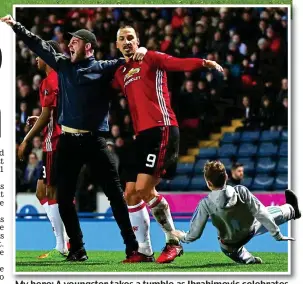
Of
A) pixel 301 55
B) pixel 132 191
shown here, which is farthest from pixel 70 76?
pixel 301 55

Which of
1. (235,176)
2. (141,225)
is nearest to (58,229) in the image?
(141,225)

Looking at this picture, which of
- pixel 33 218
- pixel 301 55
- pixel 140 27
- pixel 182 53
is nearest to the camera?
pixel 301 55

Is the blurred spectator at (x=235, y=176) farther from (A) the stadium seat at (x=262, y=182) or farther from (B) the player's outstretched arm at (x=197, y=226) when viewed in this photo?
(B) the player's outstretched arm at (x=197, y=226)

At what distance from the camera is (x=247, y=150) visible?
1395cm

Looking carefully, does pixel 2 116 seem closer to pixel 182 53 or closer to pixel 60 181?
pixel 60 181

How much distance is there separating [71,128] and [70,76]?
55 centimetres

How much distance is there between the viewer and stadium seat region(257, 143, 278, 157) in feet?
44.9

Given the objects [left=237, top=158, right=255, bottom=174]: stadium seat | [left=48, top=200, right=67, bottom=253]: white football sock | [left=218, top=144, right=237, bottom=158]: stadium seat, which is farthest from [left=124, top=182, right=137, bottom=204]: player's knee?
[left=218, top=144, right=237, bottom=158]: stadium seat

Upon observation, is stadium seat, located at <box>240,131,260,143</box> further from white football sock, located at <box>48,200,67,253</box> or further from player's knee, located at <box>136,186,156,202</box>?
player's knee, located at <box>136,186,156,202</box>

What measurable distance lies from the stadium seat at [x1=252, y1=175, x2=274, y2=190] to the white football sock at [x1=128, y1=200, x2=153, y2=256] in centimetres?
388

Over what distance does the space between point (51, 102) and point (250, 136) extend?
4.73m

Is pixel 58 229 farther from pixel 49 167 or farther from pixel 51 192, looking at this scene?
pixel 49 167

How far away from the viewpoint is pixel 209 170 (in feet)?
30.5

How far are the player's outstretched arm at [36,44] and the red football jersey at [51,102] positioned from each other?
0.21 m
